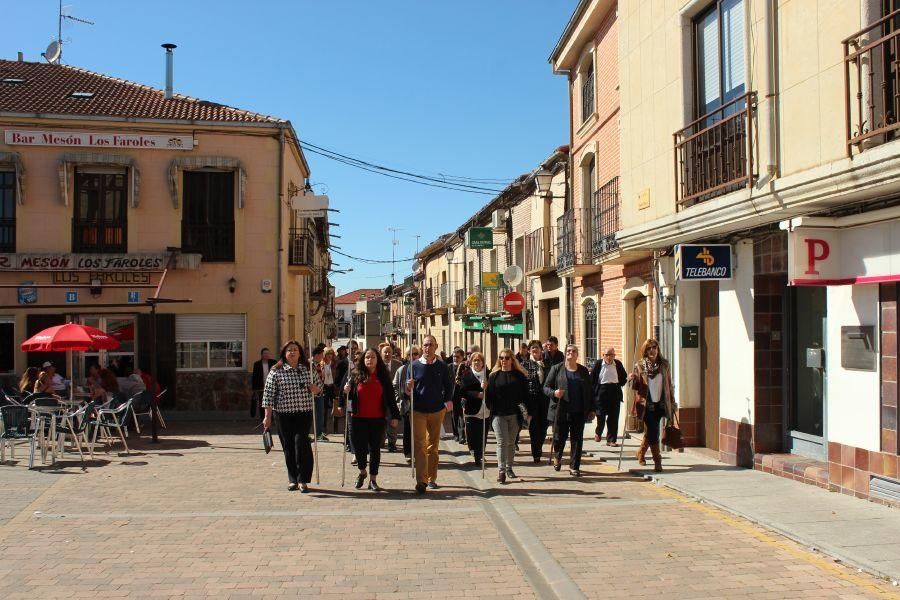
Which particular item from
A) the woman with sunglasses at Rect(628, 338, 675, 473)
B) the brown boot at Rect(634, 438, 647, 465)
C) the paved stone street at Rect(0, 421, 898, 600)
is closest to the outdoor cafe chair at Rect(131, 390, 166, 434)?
the paved stone street at Rect(0, 421, 898, 600)

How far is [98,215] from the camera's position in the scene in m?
20.0

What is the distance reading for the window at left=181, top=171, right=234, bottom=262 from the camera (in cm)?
2038

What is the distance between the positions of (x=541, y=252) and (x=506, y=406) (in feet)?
40.8

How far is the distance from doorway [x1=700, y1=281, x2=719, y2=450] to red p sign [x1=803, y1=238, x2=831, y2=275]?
324 centimetres

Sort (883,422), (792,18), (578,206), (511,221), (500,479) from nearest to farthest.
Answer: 1. (883,422)
2. (792,18)
3. (500,479)
4. (578,206)
5. (511,221)

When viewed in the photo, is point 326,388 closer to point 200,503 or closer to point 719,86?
point 200,503

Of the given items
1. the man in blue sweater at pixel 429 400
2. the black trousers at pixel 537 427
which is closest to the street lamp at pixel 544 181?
the black trousers at pixel 537 427

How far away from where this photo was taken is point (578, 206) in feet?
59.7

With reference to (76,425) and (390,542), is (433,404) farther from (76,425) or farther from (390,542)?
(76,425)

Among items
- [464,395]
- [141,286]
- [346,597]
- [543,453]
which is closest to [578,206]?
[543,453]

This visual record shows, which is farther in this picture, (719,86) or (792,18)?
(719,86)

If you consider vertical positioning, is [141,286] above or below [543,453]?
above

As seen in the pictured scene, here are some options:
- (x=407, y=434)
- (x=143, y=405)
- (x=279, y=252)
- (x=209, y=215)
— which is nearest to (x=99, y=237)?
(x=209, y=215)

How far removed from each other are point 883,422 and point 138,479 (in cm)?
879
